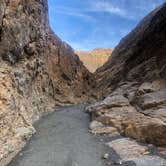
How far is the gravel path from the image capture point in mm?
16294

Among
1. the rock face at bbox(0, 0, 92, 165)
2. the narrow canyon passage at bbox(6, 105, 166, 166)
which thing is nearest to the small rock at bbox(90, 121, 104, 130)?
the narrow canyon passage at bbox(6, 105, 166, 166)

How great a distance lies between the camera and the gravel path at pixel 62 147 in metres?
16.3

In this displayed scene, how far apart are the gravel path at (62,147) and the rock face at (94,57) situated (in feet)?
313

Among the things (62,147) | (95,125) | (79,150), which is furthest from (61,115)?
(79,150)

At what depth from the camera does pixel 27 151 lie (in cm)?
1802

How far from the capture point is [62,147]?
734 inches

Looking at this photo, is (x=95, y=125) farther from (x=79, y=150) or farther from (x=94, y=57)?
(x=94, y=57)

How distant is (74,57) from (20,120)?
3221cm

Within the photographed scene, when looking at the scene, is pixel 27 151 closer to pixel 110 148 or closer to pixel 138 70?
pixel 110 148

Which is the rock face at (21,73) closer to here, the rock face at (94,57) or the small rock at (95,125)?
the small rock at (95,125)

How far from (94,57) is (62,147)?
109 m

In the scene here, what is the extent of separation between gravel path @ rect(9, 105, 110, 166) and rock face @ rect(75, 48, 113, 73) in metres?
95.4

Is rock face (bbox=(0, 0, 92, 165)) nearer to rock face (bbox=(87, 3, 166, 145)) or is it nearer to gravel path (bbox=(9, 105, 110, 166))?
gravel path (bbox=(9, 105, 110, 166))

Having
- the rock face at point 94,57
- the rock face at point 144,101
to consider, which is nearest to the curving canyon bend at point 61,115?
the rock face at point 144,101
